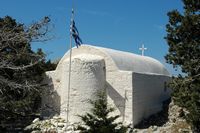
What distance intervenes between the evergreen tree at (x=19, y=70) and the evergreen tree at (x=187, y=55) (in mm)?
6490

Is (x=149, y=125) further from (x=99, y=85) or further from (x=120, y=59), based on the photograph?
(x=120, y=59)

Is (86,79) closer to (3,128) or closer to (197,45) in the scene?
(3,128)

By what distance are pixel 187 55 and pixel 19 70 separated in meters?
9.08

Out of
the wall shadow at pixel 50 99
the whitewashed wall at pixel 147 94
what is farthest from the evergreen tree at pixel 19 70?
the whitewashed wall at pixel 147 94

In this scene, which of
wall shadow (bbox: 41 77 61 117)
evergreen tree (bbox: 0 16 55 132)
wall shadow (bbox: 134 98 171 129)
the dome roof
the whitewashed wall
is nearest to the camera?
evergreen tree (bbox: 0 16 55 132)

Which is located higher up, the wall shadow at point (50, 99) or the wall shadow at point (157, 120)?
the wall shadow at point (50, 99)

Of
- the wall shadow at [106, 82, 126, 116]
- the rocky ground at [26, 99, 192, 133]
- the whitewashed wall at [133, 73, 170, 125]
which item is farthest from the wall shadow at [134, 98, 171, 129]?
the wall shadow at [106, 82, 126, 116]

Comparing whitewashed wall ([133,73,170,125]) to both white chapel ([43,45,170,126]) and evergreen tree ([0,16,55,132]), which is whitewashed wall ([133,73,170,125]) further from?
evergreen tree ([0,16,55,132])

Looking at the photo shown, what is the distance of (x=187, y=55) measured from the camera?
61.8 ft

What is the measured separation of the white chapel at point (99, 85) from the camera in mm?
21906

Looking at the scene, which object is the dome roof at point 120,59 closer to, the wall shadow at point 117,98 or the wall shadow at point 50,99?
the wall shadow at point 117,98

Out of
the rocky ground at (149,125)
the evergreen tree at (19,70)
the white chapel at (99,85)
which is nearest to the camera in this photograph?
the evergreen tree at (19,70)

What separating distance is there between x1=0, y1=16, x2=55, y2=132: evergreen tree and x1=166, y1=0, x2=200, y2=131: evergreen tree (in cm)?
649

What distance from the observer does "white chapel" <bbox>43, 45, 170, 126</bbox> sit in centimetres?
2191
